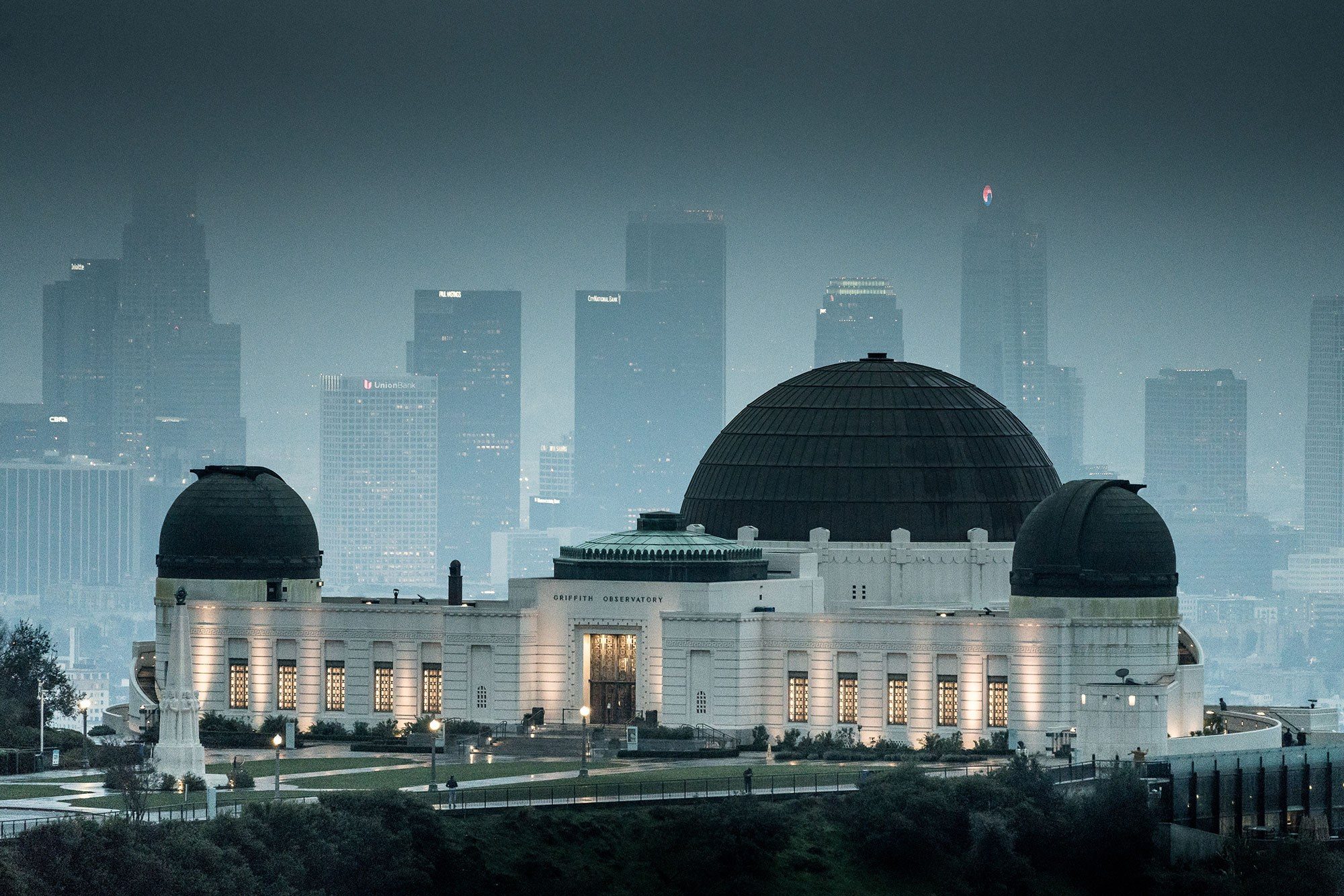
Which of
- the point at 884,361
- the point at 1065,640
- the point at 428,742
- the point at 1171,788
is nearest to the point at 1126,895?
the point at 1171,788

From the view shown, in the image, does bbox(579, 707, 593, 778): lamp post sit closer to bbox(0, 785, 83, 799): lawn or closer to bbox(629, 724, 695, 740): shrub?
bbox(629, 724, 695, 740): shrub

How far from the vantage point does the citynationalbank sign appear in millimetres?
122812

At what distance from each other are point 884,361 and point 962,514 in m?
9.82

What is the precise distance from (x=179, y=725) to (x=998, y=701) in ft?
99.2

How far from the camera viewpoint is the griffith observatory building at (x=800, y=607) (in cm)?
11944

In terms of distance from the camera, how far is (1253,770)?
11600 cm

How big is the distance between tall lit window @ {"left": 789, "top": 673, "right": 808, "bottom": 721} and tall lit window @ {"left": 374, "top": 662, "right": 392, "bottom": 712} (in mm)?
16085

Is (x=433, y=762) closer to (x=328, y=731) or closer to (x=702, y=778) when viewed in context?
(x=702, y=778)

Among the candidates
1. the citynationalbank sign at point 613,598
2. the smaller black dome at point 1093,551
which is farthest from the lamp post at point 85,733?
the smaller black dome at point 1093,551

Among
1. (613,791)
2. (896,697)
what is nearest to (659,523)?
(896,697)

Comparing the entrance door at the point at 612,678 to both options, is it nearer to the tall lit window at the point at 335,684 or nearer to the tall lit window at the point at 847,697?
the tall lit window at the point at 847,697

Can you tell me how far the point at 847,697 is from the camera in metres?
121

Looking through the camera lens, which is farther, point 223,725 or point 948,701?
point 223,725

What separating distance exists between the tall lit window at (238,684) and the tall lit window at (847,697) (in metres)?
24.0
